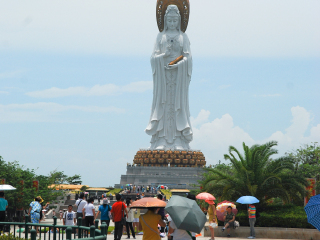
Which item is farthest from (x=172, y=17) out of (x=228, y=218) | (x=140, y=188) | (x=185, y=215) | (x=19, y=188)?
(x=185, y=215)

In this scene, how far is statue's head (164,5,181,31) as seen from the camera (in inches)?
1526

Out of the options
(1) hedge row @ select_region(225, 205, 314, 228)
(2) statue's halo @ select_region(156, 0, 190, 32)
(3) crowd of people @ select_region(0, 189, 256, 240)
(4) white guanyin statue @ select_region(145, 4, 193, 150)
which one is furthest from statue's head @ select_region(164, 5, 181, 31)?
(3) crowd of people @ select_region(0, 189, 256, 240)

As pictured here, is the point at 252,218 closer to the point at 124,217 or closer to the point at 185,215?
the point at 124,217

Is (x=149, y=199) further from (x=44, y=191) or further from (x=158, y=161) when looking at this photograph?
(x=158, y=161)

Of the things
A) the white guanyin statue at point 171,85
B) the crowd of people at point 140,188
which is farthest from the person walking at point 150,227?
the white guanyin statue at point 171,85

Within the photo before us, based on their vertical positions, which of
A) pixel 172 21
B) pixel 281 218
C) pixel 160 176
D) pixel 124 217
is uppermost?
pixel 172 21

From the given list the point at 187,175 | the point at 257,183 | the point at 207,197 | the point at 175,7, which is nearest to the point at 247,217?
the point at 257,183

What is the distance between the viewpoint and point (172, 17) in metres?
39.0

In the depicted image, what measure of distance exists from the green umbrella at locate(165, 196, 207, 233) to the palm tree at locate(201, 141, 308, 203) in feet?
27.5

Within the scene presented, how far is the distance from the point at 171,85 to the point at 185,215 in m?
32.0

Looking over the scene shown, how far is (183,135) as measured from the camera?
40.0 m

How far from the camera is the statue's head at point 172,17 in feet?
127

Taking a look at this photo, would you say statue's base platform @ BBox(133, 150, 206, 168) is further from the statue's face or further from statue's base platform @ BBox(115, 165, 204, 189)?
the statue's face

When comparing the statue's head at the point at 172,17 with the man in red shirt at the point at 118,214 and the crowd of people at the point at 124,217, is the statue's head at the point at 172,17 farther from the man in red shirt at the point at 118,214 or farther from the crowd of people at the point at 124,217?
the man in red shirt at the point at 118,214
